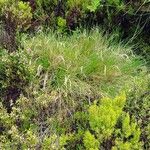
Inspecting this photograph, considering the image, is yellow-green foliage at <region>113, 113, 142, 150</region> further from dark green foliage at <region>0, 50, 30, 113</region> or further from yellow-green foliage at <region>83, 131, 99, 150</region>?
dark green foliage at <region>0, 50, 30, 113</region>

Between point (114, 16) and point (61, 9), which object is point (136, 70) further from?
point (61, 9)

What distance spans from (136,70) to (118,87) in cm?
37

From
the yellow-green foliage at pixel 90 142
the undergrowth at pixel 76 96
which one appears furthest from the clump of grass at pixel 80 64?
the yellow-green foliage at pixel 90 142

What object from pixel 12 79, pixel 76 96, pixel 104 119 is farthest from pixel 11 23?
pixel 104 119

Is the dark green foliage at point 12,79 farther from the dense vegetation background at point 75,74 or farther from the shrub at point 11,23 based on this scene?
the shrub at point 11,23

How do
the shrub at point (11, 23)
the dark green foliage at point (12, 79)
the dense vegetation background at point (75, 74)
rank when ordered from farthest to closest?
1. the shrub at point (11, 23)
2. the dark green foliage at point (12, 79)
3. the dense vegetation background at point (75, 74)

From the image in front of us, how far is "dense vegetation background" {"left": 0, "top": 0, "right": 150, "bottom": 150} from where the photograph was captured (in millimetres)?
3619

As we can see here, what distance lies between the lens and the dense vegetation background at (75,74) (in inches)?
142

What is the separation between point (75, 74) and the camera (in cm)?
443

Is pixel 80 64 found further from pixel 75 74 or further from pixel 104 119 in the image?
pixel 104 119

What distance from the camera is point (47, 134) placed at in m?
3.84

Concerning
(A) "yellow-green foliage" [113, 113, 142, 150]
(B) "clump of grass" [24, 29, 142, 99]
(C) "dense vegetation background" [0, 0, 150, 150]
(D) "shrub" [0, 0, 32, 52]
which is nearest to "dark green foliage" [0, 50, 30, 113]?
(C) "dense vegetation background" [0, 0, 150, 150]

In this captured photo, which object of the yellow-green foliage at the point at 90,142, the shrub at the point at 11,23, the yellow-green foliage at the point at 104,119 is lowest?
the yellow-green foliage at the point at 90,142

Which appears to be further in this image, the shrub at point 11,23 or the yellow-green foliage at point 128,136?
the shrub at point 11,23
